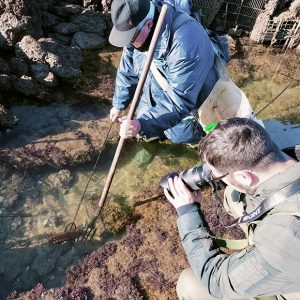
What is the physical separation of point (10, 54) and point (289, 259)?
269 inches

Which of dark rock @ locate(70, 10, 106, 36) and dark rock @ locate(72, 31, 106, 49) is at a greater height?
dark rock @ locate(70, 10, 106, 36)

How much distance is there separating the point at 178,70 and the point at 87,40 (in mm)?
4376

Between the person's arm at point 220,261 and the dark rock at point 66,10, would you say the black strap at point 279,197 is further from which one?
the dark rock at point 66,10

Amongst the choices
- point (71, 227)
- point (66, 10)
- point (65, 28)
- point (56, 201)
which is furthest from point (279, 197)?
point (66, 10)

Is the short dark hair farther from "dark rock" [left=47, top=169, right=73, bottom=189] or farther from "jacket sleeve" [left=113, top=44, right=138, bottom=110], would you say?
"dark rock" [left=47, top=169, right=73, bottom=189]

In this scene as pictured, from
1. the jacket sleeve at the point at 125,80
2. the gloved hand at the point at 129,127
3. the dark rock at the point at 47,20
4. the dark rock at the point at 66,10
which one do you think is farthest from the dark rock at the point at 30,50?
the gloved hand at the point at 129,127

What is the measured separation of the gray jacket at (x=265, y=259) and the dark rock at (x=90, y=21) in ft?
21.1

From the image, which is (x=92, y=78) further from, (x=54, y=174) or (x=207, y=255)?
(x=207, y=255)

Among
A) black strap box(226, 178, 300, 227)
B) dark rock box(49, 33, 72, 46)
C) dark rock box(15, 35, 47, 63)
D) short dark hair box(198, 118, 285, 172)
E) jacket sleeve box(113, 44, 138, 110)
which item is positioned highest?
short dark hair box(198, 118, 285, 172)

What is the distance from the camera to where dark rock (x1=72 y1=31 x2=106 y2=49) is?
8516 mm

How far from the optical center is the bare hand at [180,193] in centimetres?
387

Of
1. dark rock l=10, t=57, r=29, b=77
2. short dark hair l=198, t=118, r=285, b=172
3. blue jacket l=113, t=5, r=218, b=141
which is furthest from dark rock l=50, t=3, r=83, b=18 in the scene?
short dark hair l=198, t=118, r=285, b=172

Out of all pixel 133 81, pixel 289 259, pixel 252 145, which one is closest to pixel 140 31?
pixel 133 81

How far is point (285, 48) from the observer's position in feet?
31.9
